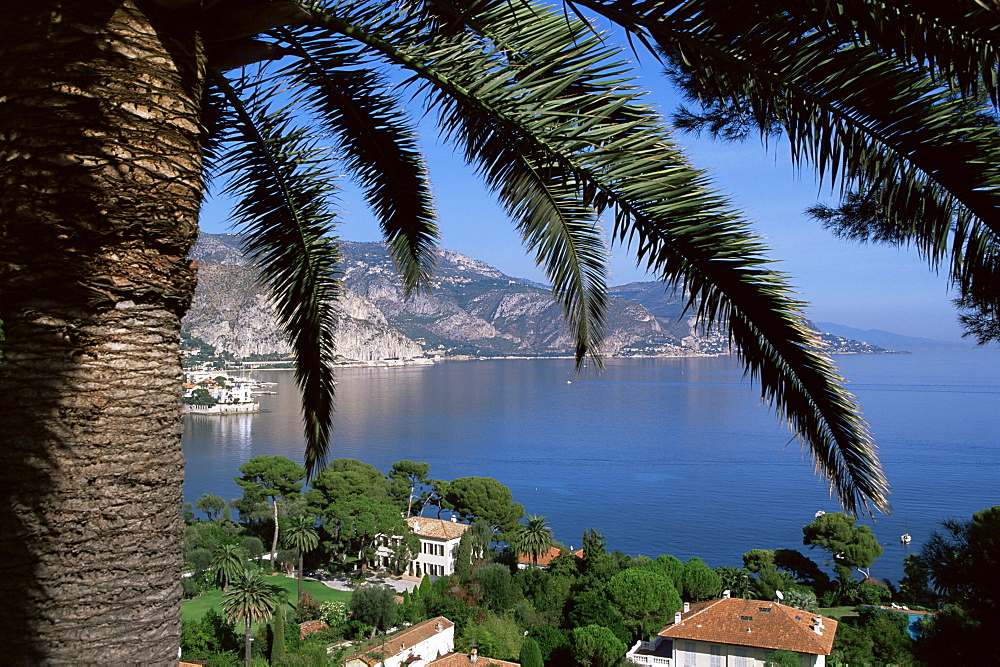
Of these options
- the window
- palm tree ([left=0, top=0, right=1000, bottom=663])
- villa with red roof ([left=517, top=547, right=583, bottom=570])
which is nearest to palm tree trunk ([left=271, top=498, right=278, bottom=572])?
villa with red roof ([left=517, top=547, right=583, bottom=570])

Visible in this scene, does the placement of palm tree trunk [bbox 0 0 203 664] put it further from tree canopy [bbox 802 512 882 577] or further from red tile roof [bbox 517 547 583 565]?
tree canopy [bbox 802 512 882 577]

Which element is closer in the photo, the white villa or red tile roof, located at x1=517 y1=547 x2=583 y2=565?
red tile roof, located at x1=517 y1=547 x2=583 y2=565

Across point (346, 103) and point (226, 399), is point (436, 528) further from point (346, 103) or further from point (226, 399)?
point (226, 399)

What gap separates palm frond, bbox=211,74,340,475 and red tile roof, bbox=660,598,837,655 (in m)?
19.2

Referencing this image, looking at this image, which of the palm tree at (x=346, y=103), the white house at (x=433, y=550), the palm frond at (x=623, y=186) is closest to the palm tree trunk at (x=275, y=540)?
the white house at (x=433, y=550)

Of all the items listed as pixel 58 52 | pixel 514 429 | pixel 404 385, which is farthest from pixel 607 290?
pixel 404 385

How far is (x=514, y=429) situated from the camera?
2542 inches

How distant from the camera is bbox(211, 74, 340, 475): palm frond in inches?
124

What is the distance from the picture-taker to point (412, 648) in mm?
18844

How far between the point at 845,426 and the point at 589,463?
49.5 m

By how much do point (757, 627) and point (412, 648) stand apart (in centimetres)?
968

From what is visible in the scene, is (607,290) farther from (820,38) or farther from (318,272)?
(318,272)

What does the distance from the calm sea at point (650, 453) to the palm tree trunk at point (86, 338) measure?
13518 millimetres

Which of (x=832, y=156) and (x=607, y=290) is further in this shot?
(x=607, y=290)
